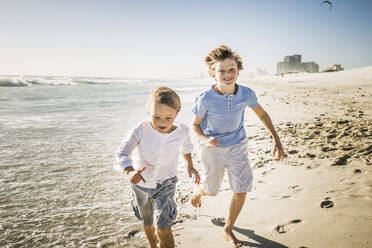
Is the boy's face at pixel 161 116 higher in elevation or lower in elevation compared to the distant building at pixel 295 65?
lower

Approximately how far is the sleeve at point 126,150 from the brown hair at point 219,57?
3.66ft

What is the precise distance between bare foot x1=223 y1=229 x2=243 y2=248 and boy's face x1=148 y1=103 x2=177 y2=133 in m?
1.22

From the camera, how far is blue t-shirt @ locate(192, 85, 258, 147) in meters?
2.39

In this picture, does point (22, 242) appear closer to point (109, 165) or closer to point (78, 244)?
point (78, 244)


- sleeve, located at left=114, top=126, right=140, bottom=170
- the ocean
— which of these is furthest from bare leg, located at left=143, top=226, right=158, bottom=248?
sleeve, located at left=114, top=126, right=140, bottom=170

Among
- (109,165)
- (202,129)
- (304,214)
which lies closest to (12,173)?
(109,165)

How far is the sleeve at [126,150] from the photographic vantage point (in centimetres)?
182

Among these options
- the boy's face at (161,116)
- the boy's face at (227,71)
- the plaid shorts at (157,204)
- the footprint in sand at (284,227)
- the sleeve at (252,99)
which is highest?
the boy's face at (227,71)

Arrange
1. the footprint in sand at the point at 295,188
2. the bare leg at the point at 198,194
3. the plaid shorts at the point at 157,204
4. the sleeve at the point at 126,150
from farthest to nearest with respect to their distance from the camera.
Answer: the footprint in sand at the point at 295,188 → the bare leg at the point at 198,194 → the plaid shorts at the point at 157,204 → the sleeve at the point at 126,150

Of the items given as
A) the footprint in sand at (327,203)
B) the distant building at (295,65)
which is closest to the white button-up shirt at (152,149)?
the footprint in sand at (327,203)

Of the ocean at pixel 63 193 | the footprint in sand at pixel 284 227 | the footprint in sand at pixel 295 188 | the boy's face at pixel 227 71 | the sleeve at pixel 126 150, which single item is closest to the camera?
the sleeve at pixel 126 150

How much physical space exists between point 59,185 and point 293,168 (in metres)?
3.63

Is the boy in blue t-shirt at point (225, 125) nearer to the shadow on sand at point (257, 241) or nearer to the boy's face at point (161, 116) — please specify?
the shadow on sand at point (257, 241)

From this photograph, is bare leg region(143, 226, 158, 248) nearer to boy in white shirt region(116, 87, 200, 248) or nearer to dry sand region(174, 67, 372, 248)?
boy in white shirt region(116, 87, 200, 248)
